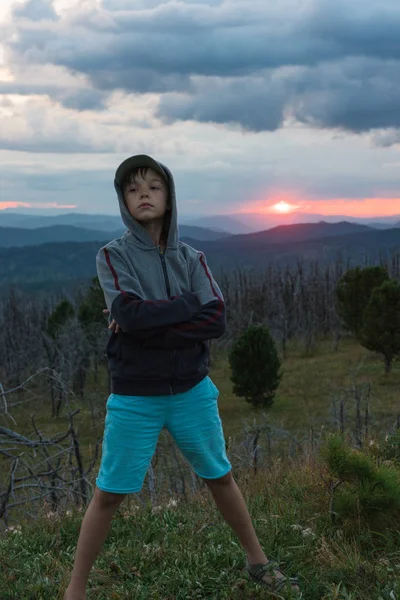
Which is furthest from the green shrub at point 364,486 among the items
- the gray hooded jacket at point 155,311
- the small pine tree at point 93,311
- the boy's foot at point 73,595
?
the small pine tree at point 93,311

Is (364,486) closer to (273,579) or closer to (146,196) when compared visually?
(273,579)

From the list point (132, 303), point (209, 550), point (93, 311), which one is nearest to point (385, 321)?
point (93, 311)

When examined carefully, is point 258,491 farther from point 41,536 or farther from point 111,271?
point 111,271

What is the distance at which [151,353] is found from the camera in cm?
261

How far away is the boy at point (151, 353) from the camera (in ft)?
8.48

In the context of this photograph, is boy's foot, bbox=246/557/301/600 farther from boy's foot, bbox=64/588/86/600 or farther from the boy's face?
the boy's face

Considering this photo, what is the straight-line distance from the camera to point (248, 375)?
81.1 ft

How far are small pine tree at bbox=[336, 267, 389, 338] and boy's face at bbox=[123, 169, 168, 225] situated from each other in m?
32.1

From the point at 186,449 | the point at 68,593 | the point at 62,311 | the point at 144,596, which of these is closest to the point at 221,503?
the point at 186,449

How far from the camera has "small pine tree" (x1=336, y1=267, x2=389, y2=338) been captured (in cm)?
3425

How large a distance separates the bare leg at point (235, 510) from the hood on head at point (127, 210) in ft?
3.80

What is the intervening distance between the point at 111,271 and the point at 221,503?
4.05 feet

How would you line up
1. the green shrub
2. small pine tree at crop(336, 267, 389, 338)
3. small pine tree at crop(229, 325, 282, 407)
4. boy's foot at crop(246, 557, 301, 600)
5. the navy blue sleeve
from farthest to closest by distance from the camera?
small pine tree at crop(336, 267, 389, 338) < small pine tree at crop(229, 325, 282, 407) < the green shrub < boy's foot at crop(246, 557, 301, 600) < the navy blue sleeve

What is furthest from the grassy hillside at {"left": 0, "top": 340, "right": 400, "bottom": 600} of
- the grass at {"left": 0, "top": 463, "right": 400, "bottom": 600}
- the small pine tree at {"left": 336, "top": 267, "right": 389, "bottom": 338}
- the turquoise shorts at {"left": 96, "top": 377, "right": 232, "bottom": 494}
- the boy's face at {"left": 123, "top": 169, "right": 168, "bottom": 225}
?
the small pine tree at {"left": 336, "top": 267, "right": 389, "bottom": 338}
